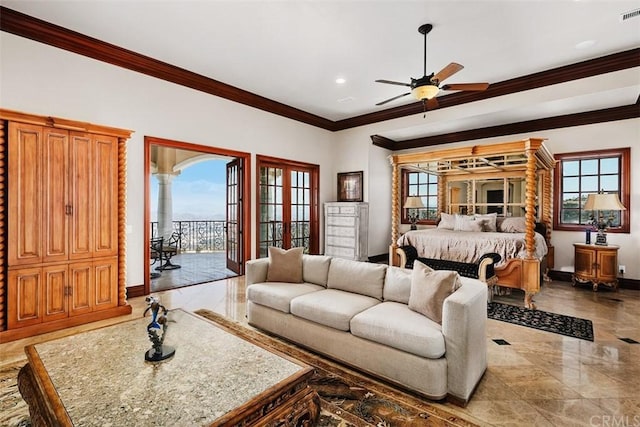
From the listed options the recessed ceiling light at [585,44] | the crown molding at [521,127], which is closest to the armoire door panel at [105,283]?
the crown molding at [521,127]

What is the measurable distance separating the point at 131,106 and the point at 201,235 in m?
6.73

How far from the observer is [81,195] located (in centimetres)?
348

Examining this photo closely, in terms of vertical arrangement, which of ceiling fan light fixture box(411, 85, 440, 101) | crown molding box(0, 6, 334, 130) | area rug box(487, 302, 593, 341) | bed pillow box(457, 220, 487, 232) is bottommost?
area rug box(487, 302, 593, 341)

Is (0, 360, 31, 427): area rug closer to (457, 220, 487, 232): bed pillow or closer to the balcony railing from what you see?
(457, 220, 487, 232): bed pillow

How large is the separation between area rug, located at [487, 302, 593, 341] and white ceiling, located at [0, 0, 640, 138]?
330 cm

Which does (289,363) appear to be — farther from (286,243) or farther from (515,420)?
(286,243)

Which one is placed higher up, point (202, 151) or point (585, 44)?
point (585, 44)

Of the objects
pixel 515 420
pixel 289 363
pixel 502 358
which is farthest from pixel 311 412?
pixel 502 358

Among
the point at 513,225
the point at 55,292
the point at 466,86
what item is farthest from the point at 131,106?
the point at 513,225

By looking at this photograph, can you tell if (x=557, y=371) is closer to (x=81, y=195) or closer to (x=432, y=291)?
(x=432, y=291)

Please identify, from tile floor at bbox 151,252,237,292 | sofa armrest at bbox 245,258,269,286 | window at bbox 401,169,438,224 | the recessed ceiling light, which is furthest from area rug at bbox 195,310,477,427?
window at bbox 401,169,438,224

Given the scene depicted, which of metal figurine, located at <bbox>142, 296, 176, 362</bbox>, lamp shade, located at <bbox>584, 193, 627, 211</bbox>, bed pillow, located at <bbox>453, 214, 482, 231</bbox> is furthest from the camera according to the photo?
bed pillow, located at <bbox>453, 214, 482, 231</bbox>

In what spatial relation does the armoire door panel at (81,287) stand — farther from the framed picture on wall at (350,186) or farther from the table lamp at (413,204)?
the table lamp at (413,204)

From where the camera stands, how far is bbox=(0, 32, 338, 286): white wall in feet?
11.8
